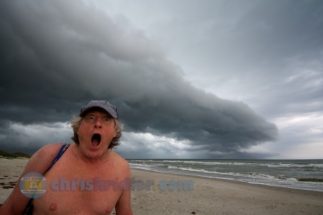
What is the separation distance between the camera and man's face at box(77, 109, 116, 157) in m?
1.98

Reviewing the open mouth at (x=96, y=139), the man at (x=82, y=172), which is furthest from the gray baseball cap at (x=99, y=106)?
the open mouth at (x=96, y=139)

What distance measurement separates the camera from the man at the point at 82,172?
1910 mm

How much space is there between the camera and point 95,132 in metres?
1.98

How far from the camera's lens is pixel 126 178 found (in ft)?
7.70

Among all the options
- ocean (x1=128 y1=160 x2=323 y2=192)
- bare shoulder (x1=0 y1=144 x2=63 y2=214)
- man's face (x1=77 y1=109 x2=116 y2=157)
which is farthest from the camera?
ocean (x1=128 y1=160 x2=323 y2=192)

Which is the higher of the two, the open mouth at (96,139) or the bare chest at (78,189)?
the open mouth at (96,139)

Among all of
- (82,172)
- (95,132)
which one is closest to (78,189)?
(82,172)

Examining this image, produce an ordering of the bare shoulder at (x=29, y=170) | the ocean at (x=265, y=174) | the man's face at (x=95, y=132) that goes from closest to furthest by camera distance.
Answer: the bare shoulder at (x=29, y=170) → the man's face at (x=95, y=132) → the ocean at (x=265, y=174)

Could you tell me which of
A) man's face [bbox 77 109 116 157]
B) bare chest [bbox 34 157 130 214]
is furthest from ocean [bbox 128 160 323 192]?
man's face [bbox 77 109 116 157]

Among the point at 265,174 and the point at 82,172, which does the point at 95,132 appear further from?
the point at 265,174

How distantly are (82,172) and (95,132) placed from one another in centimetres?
46

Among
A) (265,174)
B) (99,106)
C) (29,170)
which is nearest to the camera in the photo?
(29,170)

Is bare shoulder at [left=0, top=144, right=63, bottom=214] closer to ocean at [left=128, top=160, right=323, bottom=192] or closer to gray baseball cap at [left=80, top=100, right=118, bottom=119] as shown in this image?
gray baseball cap at [left=80, top=100, right=118, bottom=119]

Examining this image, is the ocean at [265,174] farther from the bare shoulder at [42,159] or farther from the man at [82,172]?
the bare shoulder at [42,159]
